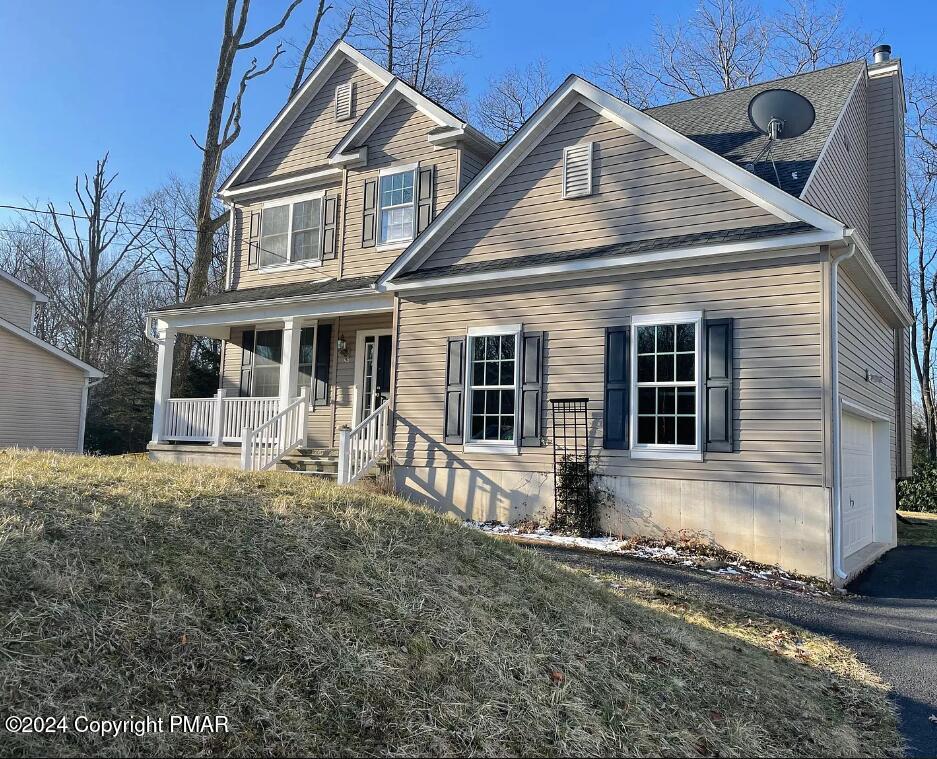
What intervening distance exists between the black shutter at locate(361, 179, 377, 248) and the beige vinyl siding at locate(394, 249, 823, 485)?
2.73 meters

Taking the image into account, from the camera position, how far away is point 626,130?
34.1ft

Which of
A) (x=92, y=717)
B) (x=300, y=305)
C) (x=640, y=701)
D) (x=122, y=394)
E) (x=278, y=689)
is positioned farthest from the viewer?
(x=122, y=394)

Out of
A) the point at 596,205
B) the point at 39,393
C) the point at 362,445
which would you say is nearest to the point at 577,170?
the point at 596,205

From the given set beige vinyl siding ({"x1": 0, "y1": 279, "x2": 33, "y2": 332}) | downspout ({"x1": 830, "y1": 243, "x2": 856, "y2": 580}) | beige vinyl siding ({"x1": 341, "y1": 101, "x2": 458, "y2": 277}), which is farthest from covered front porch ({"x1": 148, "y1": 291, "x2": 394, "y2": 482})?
beige vinyl siding ({"x1": 0, "y1": 279, "x2": 33, "y2": 332})

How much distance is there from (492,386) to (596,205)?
9.72 ft

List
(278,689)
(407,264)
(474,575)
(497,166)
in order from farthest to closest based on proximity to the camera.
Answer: (407,264) < (497,166) < (474,575) < (278,689)

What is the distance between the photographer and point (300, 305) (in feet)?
43.8

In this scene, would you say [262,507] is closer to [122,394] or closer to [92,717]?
[92,717]

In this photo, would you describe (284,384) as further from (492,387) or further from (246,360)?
(492,387)

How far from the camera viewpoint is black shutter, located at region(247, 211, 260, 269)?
628 inches

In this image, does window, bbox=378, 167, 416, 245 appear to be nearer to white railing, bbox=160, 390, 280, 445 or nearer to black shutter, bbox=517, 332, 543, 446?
white railing, bbox=160, 390, 280, 445

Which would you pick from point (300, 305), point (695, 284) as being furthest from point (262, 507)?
point (300, 305)

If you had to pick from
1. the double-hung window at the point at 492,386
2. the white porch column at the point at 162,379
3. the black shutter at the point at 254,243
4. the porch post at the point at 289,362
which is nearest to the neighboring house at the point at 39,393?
the white porch column at the point at 162,379

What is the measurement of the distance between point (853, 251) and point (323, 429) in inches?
368
